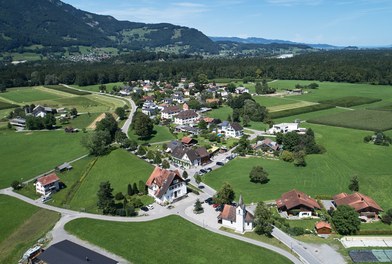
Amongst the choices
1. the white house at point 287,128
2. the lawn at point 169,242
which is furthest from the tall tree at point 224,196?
the white house at point 287,128

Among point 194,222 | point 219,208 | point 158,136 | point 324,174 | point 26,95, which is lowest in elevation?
point 26,95

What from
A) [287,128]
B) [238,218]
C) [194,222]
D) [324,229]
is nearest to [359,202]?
[324,229]

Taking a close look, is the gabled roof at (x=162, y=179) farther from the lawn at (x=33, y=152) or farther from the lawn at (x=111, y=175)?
the lawn at (x=33, y=152)

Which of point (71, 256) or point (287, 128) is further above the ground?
point (71, 256)

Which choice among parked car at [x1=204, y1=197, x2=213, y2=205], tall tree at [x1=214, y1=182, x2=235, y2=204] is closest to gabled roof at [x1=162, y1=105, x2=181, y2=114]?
parked car at [x1=204, y1=197, x2=213, y2=205]

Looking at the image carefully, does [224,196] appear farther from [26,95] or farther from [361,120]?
[26,95]

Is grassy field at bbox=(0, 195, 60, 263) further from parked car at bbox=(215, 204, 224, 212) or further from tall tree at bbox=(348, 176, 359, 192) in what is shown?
tall tree at bbox=(348, 176, 359, 192)

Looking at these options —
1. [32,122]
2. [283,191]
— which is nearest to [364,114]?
[283,191]
